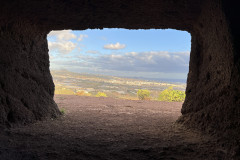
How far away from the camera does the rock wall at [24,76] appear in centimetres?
637

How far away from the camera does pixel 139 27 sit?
7.71 meters

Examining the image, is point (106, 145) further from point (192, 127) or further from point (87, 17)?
point (87, 17)

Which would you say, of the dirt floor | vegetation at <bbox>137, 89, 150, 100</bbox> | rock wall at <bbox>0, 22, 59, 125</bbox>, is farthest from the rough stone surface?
vegetation at <bbox>137, 89, 150, 100</bbox>

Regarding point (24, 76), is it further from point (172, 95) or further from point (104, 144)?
point (172, 95)

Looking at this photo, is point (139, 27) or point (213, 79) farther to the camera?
point (139, 27)

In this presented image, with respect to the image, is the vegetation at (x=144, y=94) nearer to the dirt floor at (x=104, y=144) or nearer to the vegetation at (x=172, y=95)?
the vegetation at (x=172, y=95)

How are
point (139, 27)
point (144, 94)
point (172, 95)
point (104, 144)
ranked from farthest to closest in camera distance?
point (144, 94)
point (172, 95)
point (139, 27)
point (104, 144)

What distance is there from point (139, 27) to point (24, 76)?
4046 millimetres

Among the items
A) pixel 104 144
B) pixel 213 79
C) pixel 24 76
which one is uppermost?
pixel 213 79

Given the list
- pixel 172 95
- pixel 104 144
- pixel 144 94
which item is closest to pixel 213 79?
pixel 104 144

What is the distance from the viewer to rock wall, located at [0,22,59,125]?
6367 millimetres

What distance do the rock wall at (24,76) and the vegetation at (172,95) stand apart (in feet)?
46.8

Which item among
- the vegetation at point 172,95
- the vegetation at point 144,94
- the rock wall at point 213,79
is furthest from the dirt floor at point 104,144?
the vegetation at point 144,94

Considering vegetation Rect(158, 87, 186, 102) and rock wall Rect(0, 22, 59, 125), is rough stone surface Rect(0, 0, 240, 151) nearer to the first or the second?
rock wall Rect(0, 22, 59, 125)
